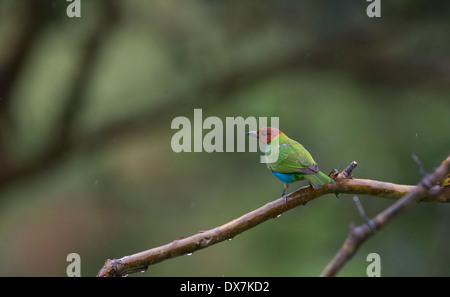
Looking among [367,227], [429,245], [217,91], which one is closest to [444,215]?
[429,245]

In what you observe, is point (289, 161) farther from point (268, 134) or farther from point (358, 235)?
point (358, 235)

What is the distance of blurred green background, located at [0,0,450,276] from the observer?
20.9ft

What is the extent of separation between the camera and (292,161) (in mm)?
3414

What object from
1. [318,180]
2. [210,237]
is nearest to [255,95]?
[318,180]

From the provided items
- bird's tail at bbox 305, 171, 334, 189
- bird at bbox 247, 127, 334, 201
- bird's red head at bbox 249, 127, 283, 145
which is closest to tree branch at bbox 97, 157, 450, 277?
bird's tail at bbox 305, 171, 334, 189

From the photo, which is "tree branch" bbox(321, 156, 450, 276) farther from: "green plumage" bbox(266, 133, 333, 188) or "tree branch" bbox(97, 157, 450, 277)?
"green plumage" bbox(266, 133, 333, 188)

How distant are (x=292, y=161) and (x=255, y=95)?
13.3ft

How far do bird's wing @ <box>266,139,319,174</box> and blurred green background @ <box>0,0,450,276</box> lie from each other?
10.4 ft

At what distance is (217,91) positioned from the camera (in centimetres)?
697

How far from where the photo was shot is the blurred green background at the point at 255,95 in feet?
20.9

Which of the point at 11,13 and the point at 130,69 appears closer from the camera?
the point at 11,13

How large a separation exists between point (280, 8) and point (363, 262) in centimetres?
335

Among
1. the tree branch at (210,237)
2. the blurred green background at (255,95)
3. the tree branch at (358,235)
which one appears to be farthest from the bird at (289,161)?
the blurred green background at (255,95)

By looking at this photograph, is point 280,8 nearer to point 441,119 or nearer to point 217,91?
point 217,91
